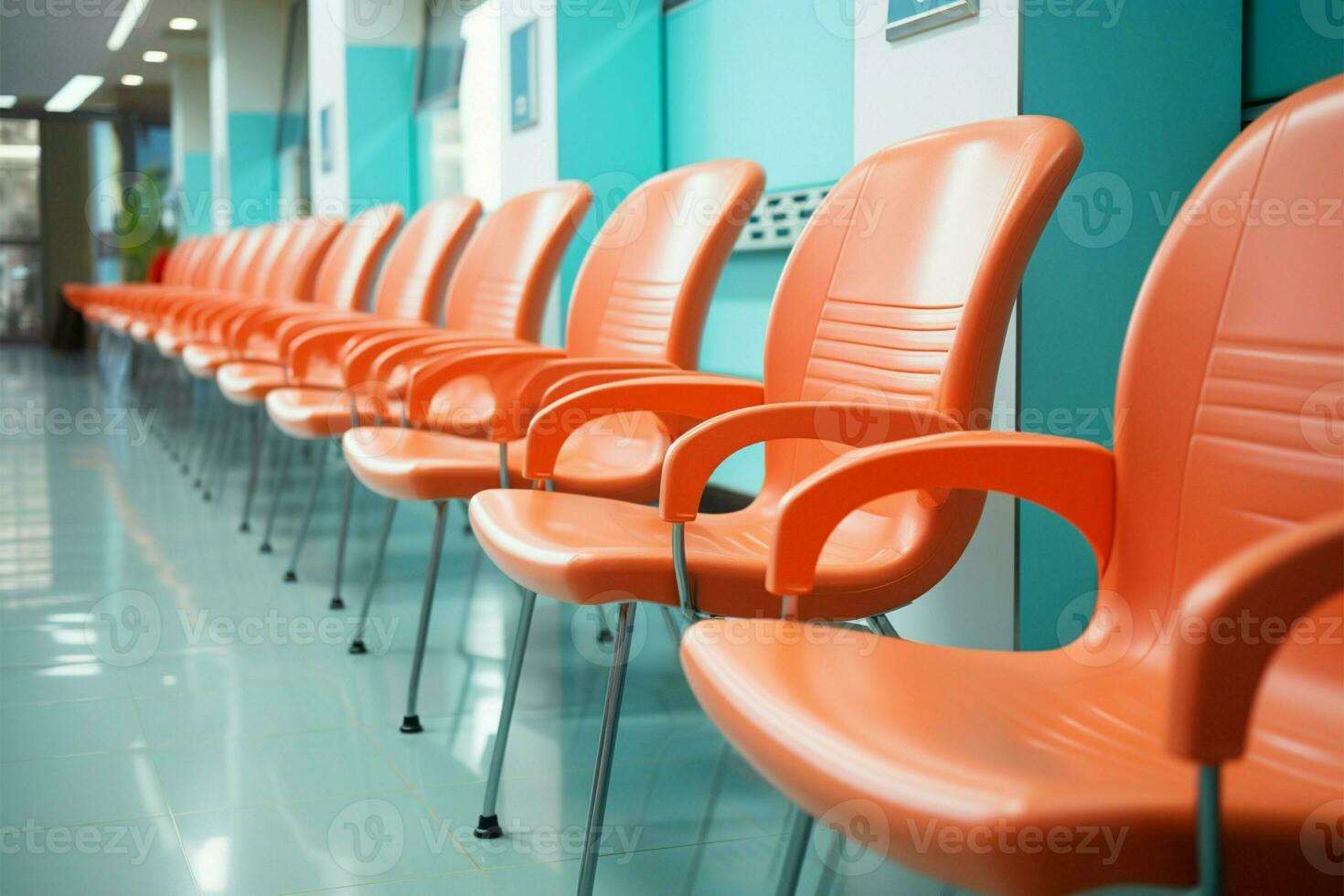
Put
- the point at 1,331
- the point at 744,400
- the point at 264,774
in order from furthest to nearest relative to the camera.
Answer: the point at 1,331 < the point at 264,774 < the point at 744,400

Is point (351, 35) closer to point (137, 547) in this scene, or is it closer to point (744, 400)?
point (137, 547)

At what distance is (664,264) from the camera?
237 centimetres

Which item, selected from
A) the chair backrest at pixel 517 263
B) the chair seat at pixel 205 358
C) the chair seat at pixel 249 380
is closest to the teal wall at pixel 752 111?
the chair backrest at pixel 517 263

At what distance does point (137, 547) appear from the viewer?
383 cm

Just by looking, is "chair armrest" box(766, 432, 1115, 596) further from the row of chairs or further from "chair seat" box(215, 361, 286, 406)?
"chair seat" box(215, 361, 286, 406)

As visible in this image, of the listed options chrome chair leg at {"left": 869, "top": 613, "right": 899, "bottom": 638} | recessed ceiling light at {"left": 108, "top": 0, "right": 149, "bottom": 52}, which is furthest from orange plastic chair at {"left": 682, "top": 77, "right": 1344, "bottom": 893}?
recessed ceiling light at {"left": 108, "top": 0, "right": 149, "bottom": 52}

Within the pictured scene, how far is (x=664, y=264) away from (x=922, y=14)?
606 mm

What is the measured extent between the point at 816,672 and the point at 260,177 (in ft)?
33.8

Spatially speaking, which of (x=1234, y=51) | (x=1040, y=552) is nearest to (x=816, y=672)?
(x=1040, y=552)

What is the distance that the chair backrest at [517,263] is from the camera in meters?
2.89

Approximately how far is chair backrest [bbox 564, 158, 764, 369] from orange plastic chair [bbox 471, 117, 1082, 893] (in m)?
0.37

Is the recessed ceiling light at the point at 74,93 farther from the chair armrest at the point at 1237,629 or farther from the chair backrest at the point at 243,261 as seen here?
the chair armrest at the point at 1237,629

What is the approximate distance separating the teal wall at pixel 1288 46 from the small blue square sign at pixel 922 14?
47cm

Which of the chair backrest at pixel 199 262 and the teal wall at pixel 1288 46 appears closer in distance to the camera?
the teal wall at pixel 1288 46
